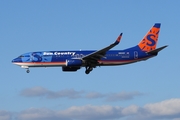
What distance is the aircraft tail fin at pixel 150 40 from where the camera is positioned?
344 feet

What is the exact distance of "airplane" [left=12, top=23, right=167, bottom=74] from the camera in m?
93.4

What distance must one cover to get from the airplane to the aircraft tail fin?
167 inches

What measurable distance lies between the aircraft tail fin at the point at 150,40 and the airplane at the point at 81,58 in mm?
4232

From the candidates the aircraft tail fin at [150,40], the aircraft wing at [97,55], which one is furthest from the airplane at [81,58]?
the aircraft tail fin at [150,40]

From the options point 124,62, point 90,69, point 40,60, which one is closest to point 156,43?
point 124,62

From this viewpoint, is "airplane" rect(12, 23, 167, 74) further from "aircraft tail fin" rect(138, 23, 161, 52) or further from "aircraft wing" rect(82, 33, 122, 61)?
"aircraft tail fin" rect(138, 23, 161, 52)

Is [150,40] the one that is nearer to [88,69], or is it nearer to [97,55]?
[88,69]

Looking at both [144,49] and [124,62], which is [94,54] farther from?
[144,49]

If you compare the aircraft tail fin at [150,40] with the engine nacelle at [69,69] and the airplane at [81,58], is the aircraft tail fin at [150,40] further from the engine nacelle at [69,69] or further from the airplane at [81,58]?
the engine nacelle at [69,69]

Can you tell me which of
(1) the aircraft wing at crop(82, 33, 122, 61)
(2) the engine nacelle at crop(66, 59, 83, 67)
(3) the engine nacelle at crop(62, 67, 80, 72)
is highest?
(1) the aircraft wing at crop(82, 33, 122, 61)

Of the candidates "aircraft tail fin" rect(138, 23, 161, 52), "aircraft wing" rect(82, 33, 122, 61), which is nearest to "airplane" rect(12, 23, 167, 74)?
"aircraft wing" rect(82, 33, 122, 61)

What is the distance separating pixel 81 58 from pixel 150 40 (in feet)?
64.1

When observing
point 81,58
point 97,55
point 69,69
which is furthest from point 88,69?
point 97,55

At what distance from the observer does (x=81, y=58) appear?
307 feet
